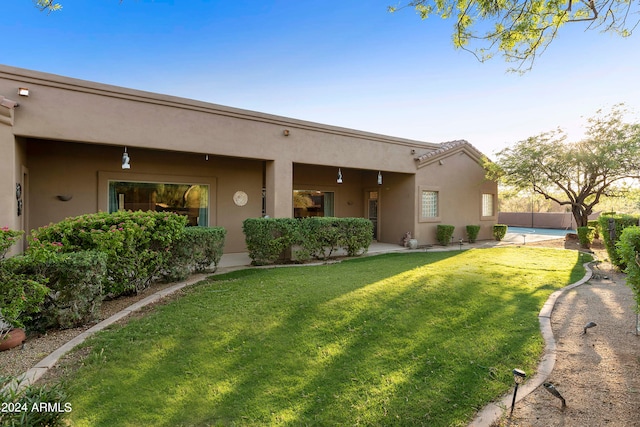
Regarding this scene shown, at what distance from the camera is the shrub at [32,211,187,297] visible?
5.07 metres

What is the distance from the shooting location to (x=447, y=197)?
14469 millimetres

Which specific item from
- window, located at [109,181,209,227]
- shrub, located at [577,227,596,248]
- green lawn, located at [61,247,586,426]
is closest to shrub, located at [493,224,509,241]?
shrub, located at [577,227,596,248]

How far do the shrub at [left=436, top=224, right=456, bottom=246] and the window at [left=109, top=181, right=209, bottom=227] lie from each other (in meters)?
9.52

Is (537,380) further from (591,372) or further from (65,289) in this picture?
(65,289)

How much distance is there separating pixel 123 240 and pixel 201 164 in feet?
19.5

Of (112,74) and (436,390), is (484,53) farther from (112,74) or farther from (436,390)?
(112,74)

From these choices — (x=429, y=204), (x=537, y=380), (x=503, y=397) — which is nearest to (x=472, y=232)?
(x=429, y=204)

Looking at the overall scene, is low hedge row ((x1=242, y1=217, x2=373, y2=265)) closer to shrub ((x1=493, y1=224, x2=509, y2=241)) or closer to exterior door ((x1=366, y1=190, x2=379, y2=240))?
exterior door ((x1=366, y1=190, x2=379, y2=240))

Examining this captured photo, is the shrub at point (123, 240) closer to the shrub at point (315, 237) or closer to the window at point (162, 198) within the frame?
the shrub at point (315, 237)

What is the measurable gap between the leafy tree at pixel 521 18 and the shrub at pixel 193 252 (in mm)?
5818

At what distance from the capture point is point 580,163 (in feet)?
42.7

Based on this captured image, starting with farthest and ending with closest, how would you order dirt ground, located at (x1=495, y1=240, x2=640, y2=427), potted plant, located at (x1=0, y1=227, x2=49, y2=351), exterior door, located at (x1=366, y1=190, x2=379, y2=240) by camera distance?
exterior door, located at (x1=366, y1=190, x2=379, y2=240) → potted plant, located at (x1=0, y1=227, x2=49, y2=351) → dirt ground, located at (x1=495, y1=240, x2=640, y2=427)

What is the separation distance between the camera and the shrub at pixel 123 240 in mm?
5074

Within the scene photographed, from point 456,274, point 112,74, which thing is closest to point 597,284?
point 456,274
